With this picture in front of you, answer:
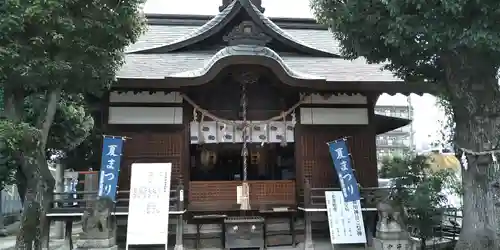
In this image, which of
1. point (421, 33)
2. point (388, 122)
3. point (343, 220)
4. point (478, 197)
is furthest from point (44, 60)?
point (388, 122)

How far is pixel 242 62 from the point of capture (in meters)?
10.5

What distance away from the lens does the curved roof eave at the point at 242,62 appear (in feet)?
34.2

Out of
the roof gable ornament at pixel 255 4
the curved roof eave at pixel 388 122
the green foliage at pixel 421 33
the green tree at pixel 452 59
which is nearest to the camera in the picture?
the green foliage at pixel 421 33

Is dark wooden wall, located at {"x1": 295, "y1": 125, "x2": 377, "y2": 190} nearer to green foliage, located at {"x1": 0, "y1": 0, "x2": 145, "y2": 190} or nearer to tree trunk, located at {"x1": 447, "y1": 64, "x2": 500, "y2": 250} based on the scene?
tree trunk, located at {"x1": 447, "y1": 64, "x2": 500, "y2": 250}

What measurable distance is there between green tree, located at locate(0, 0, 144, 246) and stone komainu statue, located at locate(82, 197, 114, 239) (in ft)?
3.16

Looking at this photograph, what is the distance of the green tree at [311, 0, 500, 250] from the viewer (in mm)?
7070

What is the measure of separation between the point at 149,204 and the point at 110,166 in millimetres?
1344

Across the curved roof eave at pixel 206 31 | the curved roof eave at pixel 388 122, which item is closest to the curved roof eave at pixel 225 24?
the curved roof eave at pixel 206 31

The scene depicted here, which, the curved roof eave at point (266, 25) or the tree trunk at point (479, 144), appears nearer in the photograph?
the tree trunk at point (479, 144)

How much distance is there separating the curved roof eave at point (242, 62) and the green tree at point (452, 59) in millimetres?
1912

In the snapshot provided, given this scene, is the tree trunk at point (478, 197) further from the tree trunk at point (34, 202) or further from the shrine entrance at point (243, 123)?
the tree trunk at point (34, 202)

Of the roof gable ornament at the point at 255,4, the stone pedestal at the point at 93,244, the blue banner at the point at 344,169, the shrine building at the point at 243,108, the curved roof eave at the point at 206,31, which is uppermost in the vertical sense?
the roof gable ornament at the point at 255,4

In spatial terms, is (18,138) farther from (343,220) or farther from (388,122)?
(388,122)

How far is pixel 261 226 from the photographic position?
10.7 meters
